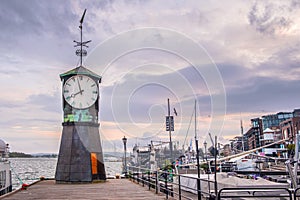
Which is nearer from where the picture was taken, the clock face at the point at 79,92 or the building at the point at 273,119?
the clock face at the point at 79,92

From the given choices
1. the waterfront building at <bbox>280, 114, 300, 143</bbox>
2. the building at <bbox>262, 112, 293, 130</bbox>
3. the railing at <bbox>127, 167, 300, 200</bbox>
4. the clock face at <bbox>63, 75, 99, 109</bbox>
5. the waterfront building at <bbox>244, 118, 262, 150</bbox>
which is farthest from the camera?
the building at <bbox>262, 112, 293, 130</bbox>

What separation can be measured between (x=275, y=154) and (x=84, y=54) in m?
82.0

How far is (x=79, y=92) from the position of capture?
22172 mm

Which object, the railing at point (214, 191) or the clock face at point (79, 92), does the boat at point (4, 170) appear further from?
the railing at point (214, 191)

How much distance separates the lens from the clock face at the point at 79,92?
22.1 m

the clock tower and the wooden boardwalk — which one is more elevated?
the clock tower

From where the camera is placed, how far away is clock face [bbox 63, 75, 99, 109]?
2212 centimetres

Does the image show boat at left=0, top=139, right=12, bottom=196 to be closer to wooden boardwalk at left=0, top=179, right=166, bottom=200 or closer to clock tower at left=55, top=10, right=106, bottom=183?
clock tower at left=55, top=10, right=106, bottom=183

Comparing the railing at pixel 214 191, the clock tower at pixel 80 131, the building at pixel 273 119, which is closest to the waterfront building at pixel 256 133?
the building at pixel 273 119

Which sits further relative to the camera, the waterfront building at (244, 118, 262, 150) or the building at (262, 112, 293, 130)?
the building at (262, 112, 293, 130)

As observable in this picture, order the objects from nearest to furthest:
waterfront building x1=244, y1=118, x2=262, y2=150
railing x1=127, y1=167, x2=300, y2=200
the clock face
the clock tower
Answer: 1. railing x1=127, y1=167, x2=300, y2=200
2. the clock tower
3. the clock face
4. waterfront building x1=244, y1=118, x2=262, y2=150

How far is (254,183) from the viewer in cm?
1938

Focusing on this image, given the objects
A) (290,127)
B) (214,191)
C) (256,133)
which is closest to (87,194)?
(214,191)

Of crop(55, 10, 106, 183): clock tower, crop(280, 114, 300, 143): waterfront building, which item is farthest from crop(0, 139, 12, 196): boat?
crop(280, 114, 300, 143): waterfront building
